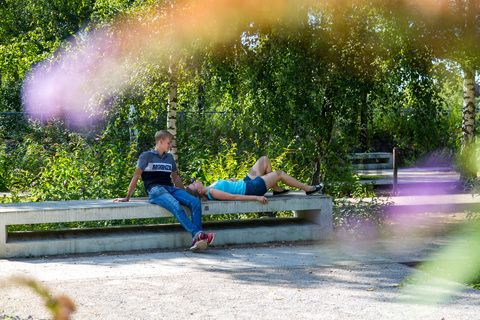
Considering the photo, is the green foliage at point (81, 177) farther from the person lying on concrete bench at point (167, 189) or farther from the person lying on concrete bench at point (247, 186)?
the person lying on concrete bench at point (247, 186)

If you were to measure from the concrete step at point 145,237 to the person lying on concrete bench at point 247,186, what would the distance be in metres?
0.43

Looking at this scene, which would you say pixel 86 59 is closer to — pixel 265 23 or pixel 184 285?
pixel 265 23

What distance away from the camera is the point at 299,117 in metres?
9.12

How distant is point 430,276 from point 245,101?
4.30m

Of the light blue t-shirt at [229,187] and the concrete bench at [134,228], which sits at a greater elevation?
the light blue t-shirt at [229,187]

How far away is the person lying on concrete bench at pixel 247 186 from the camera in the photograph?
8.38 meters

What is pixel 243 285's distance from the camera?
19.5 feet

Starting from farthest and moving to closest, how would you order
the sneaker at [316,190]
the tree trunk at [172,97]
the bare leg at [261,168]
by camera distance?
the tree trunk at [172,97], the sneaker at [316,190], the bare leg at [261,168]

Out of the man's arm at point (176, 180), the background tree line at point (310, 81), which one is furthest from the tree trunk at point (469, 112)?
the man's arm at point (176, 180)

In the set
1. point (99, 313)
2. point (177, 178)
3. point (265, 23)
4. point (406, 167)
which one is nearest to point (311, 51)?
point (265, 23)

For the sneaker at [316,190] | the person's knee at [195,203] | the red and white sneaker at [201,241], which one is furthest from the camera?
the sneaker at [316,190]

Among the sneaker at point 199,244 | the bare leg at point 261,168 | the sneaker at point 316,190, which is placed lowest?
the sneaker at point 199,244

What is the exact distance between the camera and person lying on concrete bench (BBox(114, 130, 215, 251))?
787 centimetres

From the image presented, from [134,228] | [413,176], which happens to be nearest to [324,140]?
[134,228]
